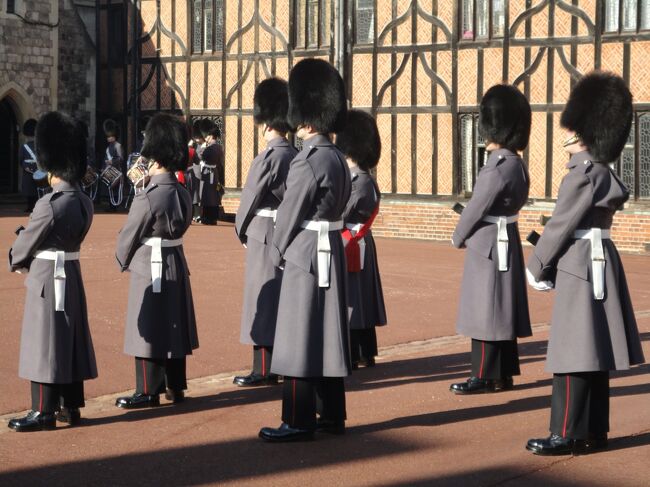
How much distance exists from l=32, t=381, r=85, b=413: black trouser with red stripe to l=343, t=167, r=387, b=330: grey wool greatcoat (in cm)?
199

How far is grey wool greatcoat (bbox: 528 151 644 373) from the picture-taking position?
529 cm

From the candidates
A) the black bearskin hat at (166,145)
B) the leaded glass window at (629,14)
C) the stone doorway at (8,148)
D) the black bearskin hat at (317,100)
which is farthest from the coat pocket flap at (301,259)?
the stone doorway at (8,148)

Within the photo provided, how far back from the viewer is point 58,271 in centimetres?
586

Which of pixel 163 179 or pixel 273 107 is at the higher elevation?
pixel 273 107

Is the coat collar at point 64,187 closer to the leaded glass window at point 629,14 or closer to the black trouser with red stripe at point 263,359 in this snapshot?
the black trouser with red stripe at point 263,359

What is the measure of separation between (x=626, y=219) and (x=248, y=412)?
32.2ft

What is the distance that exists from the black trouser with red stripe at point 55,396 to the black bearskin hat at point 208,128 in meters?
12.4

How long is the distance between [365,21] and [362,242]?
10.5m

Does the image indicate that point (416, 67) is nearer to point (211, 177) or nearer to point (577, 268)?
point (211, 177)

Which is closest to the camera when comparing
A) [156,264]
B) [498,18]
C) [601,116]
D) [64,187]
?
[601,116]

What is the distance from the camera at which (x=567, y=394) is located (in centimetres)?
534

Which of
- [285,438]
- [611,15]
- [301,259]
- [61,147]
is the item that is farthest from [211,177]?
[285,438]

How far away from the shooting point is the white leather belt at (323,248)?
5.62m

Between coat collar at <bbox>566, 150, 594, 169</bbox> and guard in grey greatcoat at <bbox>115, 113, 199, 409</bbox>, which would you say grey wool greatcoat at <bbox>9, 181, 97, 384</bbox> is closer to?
guard in grey greatcoat at <bbox>115, 113, 199, 409</bbox>
